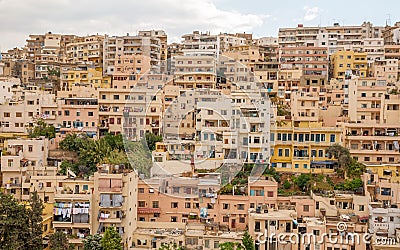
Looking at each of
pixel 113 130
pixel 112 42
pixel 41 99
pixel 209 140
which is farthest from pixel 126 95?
pixel 112 42

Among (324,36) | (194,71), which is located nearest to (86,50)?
(194,71)

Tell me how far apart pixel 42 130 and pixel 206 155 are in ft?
15.1

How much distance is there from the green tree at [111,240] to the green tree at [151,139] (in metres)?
4.45

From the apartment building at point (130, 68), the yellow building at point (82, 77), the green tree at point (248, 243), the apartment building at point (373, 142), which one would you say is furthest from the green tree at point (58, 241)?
the yellow building at point (82, 77)

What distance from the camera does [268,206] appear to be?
11734 millimetres

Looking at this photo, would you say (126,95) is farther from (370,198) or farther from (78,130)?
(370,198)

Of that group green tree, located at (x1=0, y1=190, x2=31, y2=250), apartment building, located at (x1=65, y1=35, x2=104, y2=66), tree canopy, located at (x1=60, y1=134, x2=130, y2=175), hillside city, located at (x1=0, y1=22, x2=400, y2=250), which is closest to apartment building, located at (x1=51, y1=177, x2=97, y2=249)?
hillside city, located at (x1=0, y1=22, x2=400, y2=250)

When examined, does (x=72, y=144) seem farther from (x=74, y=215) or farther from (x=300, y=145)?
(x=300, y=145)

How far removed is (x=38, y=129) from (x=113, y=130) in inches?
81.8

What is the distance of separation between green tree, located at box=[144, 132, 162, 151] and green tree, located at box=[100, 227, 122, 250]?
4.45 metres

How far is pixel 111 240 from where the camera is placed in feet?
33.2

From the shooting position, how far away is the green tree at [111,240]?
10078mm

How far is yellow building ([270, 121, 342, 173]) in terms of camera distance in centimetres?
1423

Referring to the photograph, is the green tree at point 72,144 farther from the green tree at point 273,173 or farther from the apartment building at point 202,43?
the apartment building at point 202,43
